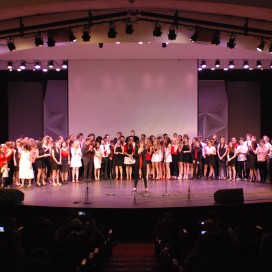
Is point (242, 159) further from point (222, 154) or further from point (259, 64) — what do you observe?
point (259, 64)

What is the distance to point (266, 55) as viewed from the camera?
20.8 metres

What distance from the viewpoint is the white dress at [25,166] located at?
16.8 m

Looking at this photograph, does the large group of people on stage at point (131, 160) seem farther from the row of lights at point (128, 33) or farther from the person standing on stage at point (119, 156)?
the row of lights at point (128, 33)

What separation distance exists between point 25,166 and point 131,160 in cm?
414

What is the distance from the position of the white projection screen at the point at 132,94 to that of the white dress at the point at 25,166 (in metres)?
5.25

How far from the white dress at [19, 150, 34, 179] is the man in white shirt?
779cm

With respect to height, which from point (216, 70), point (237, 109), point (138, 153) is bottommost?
point (138, 153)

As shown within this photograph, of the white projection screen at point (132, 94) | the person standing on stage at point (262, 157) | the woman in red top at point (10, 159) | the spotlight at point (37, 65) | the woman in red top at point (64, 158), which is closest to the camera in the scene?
the woman in red top at point (10, 159)

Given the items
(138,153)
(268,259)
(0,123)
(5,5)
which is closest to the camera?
(268,259)

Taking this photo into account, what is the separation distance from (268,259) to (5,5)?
9.62 meters

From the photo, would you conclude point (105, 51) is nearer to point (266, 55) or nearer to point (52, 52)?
point (52, 52)

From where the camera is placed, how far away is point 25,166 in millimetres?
16859

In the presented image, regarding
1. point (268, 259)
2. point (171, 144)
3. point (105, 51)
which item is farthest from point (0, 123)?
point (268, 259)

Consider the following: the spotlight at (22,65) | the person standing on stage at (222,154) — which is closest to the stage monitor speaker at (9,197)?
the person standing on stage at (222,154)
